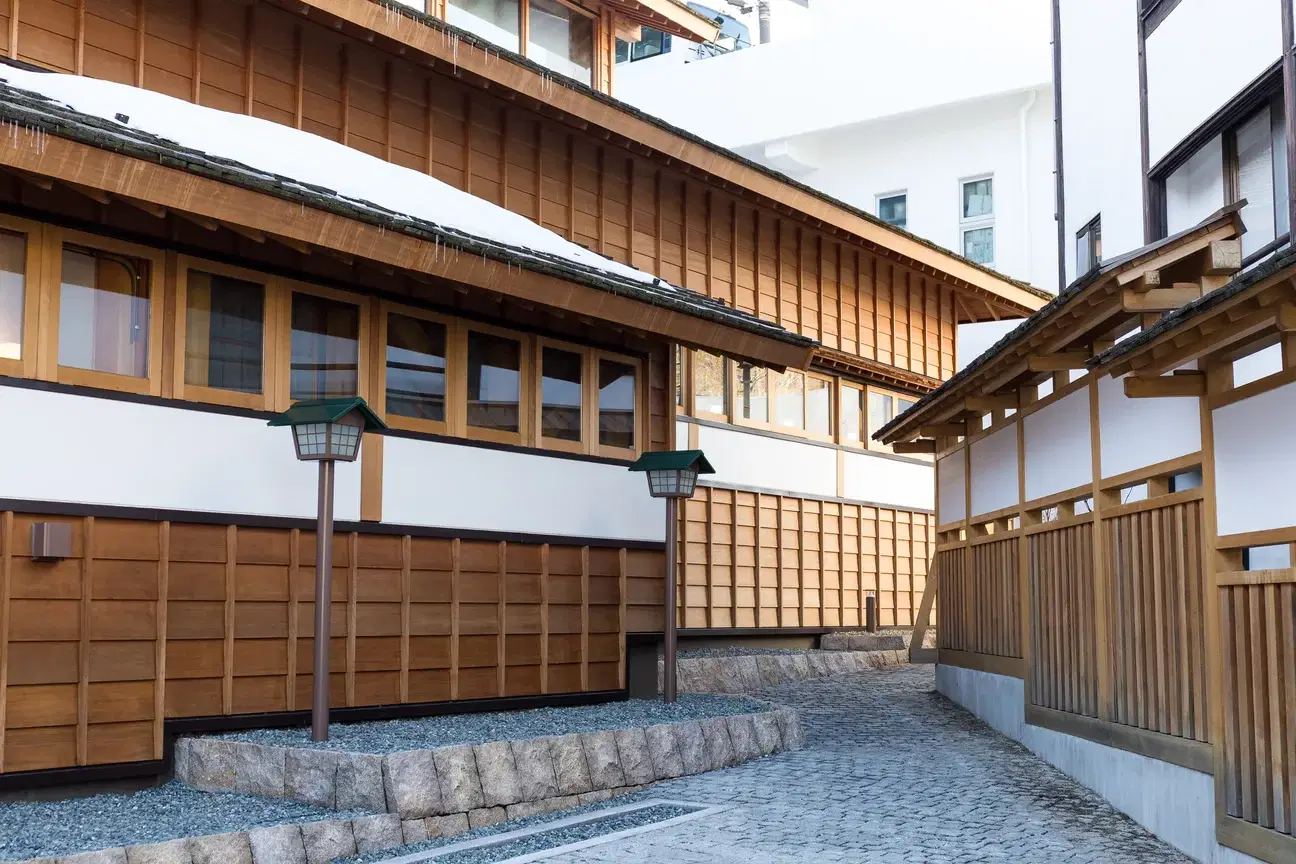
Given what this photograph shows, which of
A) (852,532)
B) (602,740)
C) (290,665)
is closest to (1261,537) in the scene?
(602,740)

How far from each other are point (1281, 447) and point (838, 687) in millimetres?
11036

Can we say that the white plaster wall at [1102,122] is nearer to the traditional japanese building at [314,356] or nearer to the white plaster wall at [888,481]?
the traditional japanese building at [314,356]

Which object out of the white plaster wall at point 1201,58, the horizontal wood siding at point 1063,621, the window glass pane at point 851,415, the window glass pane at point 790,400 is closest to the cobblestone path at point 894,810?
the horizontal wood siding at point 1063,621

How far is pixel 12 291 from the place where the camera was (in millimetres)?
8297

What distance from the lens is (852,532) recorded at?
20.4m

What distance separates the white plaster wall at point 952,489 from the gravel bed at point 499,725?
4.33 meters

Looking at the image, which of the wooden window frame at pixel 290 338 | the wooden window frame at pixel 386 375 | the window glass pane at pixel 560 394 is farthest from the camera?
the window glass pane at pixel 560 394

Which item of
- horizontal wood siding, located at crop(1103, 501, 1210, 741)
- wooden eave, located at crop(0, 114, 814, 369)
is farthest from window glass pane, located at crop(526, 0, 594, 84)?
horizontal wood siding, located at crop(1103, 501, 1210, 741)

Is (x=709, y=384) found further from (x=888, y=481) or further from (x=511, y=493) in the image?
(x=511, y=493)

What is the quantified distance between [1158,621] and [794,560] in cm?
1062

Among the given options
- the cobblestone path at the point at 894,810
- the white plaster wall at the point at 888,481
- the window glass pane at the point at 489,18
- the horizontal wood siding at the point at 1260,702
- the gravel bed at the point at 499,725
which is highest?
the window glass pane at the point at 489,18

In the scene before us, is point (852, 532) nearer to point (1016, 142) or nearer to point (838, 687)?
point (838, 687)

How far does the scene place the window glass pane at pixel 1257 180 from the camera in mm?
10328

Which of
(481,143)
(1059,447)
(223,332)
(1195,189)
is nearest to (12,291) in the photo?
(223,332)
